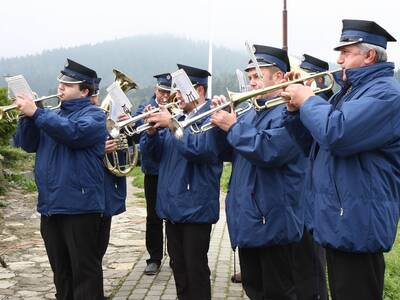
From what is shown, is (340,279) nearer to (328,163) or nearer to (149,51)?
(328,163)

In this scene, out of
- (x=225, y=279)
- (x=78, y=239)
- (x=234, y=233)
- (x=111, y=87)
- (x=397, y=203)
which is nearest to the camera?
(x=397, y=203)

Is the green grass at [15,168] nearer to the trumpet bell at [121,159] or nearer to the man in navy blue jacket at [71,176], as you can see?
the trumpet bell at [121,159]

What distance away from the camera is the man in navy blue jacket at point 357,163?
295 cm

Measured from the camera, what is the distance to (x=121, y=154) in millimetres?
5535

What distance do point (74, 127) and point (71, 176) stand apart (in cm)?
41

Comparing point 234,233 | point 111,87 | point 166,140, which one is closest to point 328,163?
point 234,233

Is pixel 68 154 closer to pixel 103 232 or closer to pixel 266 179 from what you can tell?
pixel 103 232

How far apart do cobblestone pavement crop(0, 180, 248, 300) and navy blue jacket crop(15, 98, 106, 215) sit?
1.51 meters

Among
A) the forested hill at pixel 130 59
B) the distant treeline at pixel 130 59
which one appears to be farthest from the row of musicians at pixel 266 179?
the forested hill at pixel 130 59

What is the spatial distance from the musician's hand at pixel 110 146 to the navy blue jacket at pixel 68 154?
0.53 metres

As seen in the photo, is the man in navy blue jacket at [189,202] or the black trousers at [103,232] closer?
the man in navy blue jacket at [189,202]

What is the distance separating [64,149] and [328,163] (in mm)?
2306

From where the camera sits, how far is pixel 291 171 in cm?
398

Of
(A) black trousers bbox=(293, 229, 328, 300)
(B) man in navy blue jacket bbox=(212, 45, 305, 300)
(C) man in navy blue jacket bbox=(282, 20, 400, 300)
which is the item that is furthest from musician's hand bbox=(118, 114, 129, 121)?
(C) man in navy blue jacket bbox=(282, 20, 400, 300)
